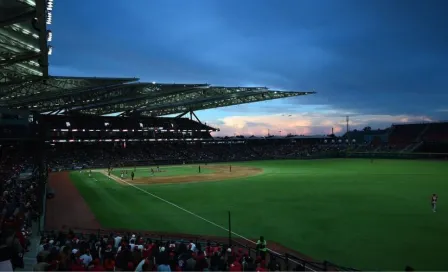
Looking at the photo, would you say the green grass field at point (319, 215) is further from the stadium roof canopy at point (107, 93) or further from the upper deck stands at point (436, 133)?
the upper deck stands at point (436, 133)

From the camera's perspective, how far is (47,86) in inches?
1695

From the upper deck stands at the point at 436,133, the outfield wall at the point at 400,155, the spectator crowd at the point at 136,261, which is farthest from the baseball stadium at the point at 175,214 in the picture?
the upper deck stands at the point at 436,133

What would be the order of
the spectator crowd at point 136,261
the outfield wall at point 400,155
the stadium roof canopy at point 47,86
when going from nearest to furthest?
the spectator crowd at point 136,261
the stadium roof canopy at point 47,86
the outfield wall at point 400,155

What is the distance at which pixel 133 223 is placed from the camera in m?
21.4

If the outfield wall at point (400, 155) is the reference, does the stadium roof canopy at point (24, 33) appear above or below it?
above

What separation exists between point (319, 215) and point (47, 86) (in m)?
37.2

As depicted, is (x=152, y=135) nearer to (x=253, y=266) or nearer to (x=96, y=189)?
(x=96, y=189)

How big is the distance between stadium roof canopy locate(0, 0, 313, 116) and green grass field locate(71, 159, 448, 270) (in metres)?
11.2

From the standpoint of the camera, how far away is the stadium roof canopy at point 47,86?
13.2 metres

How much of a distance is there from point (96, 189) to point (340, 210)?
26.2m

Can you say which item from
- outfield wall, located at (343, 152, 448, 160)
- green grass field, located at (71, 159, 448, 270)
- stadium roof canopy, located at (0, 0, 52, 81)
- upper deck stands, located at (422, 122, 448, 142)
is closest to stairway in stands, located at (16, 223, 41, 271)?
green grass field, located at (71, 159, 448, 270)

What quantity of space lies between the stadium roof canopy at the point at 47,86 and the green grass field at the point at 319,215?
36.8ft

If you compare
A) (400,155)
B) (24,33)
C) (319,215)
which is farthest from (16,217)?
(400,155)

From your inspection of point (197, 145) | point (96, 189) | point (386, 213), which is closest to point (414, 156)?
point (197, 145)
